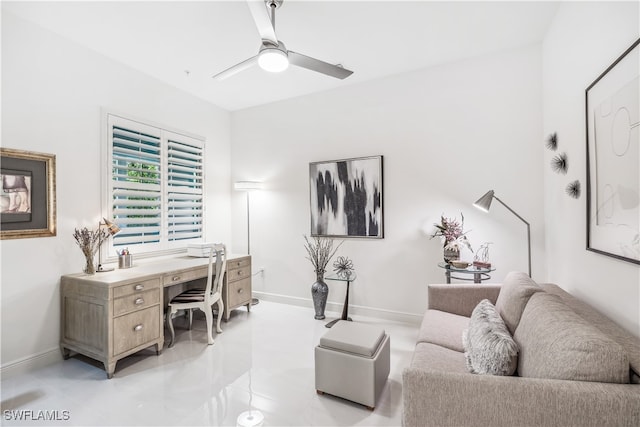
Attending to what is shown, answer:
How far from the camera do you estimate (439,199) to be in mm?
3334

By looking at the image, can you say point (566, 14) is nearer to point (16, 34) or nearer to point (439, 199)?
point (439, 199)

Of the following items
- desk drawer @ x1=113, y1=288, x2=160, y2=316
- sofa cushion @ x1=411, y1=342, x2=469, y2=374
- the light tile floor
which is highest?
desk drawer @ x1=113, y1=288, x2=160, y2=316

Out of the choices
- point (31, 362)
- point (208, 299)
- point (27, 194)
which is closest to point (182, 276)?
point (208, 299)

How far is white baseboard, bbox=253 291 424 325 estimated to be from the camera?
3461 millimetres

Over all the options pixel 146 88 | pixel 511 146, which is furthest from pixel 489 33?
A: pixel 146 88

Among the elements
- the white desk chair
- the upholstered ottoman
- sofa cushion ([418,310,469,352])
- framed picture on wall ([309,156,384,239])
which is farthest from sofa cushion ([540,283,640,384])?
the white desk chair

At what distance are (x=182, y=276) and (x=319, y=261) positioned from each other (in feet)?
5.26

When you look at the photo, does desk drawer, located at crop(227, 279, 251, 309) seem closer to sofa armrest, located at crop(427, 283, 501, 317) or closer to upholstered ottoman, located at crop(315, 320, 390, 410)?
upholstered ottoman, located at crop(315, 320, 390, 410)

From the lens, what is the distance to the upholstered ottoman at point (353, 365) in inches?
76.4

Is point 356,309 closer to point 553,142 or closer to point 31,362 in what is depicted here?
point 553,142

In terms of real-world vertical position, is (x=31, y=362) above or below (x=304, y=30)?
below

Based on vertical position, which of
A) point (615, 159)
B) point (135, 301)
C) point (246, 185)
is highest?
point (246, 185)

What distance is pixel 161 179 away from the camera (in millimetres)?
3635

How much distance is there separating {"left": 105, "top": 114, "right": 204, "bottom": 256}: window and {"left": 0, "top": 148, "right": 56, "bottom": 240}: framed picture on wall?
0.50 metres
